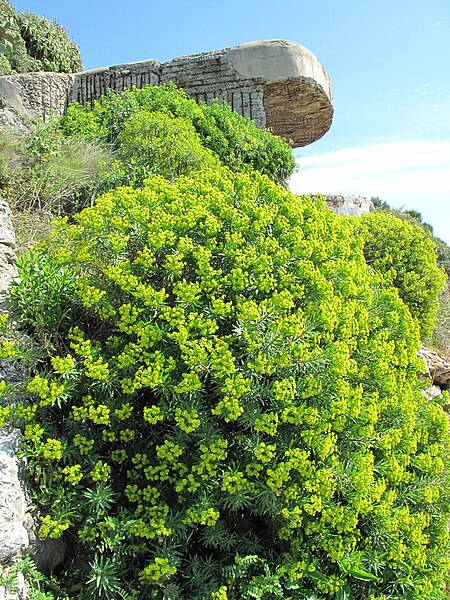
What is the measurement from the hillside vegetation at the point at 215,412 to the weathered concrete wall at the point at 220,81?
5.73 m

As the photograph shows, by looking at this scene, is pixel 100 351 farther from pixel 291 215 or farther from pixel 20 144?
pixel 20 144

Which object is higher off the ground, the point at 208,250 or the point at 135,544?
the point at 208,250

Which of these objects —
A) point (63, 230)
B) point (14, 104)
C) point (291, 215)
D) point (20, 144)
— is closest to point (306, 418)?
point (291, 215)

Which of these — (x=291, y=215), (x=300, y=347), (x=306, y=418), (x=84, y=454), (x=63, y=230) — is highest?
(x=291, y=215)

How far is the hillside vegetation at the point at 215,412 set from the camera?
9.04 ft

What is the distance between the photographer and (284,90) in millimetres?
8977

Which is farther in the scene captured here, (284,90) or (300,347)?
(284,90)

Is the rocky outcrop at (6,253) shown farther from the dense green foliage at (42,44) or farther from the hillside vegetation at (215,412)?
the dense green foliage at (42,44)

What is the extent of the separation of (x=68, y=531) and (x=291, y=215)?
6.84 ft

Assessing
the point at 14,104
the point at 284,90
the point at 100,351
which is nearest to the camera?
the point at 100,351

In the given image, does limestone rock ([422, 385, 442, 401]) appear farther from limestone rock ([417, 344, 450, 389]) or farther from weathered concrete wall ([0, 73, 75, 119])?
weathered concrete wall ([0, 73, 75, 119])

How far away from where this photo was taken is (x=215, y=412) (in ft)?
8.75

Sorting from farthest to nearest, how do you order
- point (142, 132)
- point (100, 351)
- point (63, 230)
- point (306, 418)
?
point (142, 132) → point (63, 230) → point (100, 351) → point (306, 418)

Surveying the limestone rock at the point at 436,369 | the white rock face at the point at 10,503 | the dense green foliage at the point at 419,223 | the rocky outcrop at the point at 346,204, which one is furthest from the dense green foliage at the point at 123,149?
the dense green foliage at the point at 419,223
